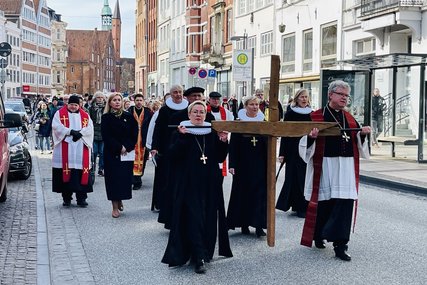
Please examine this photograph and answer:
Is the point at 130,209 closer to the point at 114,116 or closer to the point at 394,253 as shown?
the point at 114,116

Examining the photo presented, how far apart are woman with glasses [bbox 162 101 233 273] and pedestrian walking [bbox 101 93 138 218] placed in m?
3.31

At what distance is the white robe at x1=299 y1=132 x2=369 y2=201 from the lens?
761 centimetres

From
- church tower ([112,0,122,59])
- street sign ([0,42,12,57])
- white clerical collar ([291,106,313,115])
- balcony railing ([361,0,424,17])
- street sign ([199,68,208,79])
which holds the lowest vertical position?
white clerical collar ([291,106,313,115])

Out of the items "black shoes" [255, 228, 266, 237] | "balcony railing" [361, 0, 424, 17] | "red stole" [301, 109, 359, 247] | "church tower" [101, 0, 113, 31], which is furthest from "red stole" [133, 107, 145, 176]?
"church tower" [101, 0, 113, 31]

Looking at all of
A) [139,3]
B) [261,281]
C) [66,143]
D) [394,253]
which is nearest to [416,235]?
[394,253]

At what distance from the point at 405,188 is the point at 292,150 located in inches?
176

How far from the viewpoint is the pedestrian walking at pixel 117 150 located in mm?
10578

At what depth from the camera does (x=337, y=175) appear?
7.65 m

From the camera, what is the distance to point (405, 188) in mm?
14141

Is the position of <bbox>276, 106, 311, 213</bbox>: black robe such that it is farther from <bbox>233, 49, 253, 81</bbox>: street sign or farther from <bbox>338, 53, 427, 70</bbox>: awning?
<bbox>233, 49, 253, 81</bbox>: street sign

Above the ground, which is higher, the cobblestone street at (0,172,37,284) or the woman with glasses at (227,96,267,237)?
the woman with glasses at (227,96,267,237)

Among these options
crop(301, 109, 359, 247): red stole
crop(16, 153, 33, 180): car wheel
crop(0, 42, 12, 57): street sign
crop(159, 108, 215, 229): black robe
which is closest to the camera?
crop(301, 109, 359, 247): red stole

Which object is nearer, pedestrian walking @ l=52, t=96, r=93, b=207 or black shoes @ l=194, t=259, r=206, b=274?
black shoes @ l=194, t=259, r=206, b=274

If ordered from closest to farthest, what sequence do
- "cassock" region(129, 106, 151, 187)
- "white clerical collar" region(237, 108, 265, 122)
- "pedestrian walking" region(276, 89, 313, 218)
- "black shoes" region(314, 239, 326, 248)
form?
"black shoes" region(314, 239, 326, 248) < "white clerical collar" region(237, 108, 265, 122) < "pedestrian walking" region(276, 89, 313, 218) < "cassock" region(129, 106, 151, 187)
